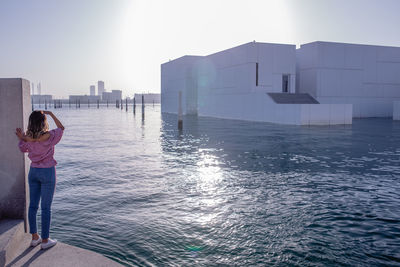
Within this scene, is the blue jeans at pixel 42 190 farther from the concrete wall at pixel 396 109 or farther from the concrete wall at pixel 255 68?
the concrete wall at pixel 396 109

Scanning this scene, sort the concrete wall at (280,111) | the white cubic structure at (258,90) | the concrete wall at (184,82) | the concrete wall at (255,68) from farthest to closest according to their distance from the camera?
1. the concrete wall at (184,82)
2. the concrete wall at (255,68)
3. the white cubic structure at (258,90)
4. the concrete wall at (280,111)

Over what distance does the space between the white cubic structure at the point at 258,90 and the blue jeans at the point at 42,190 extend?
28094 mm

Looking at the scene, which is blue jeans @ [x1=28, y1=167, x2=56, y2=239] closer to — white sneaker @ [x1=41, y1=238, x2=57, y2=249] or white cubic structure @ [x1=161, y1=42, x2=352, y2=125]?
white sneaker @ [x1=41, y1=238, x2=57, y2=249]

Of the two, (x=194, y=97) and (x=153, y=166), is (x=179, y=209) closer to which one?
(x=153, y=166)

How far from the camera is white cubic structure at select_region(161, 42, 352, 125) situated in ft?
105

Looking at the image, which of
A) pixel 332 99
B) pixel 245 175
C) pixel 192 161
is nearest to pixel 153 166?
pixel 192 161

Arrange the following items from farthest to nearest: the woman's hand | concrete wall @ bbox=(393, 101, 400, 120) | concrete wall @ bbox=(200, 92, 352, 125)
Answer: concrete wall @ bbox=(393, 101, 400, 120)
concrete wall @ bbox=(200, 92, 352, 125)
the woman's hand

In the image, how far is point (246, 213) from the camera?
6914 millimetres

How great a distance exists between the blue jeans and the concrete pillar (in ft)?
1.91

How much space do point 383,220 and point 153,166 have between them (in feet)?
24.9

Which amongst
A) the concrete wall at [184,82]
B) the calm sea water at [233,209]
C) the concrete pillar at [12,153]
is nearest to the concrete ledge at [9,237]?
the concrete pillar at [12,153]

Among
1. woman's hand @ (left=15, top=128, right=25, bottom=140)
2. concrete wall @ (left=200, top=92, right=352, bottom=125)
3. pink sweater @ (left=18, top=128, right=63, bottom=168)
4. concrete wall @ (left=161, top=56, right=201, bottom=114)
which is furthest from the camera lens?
concrete wall @ (left=161, top=56, right=201, bottom=114)

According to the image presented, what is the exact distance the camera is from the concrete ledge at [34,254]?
4.37 meters

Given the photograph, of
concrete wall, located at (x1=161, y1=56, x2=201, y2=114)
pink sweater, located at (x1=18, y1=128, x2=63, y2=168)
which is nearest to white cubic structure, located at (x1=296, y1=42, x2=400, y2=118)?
concrete wall, located at (x1=161, y1=56, x2=201, y2=114)
